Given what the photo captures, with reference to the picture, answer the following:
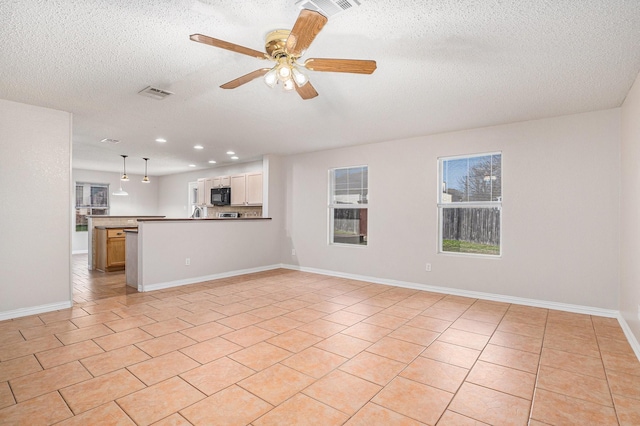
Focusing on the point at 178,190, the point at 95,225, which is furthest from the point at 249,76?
the point at 178,190

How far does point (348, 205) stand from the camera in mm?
5941

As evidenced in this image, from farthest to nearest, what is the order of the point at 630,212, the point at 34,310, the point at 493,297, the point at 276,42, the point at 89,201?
the point at 89,201, the point at 493,297, the point at 34,310, the point at 630,212, the point at 276,42

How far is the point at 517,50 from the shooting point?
94.6 inches

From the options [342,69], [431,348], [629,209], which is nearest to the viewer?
[342,69]

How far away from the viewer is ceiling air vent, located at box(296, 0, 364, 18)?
1788mm

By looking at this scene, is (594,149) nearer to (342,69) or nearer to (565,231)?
(565,231)

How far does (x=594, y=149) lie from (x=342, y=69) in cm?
337

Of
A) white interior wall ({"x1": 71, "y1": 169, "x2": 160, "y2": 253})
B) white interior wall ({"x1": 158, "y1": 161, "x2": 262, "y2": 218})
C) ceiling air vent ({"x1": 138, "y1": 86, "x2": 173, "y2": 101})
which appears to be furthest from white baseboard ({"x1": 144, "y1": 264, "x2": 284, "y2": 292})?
white interior wall ({"x1": 71, "y1": 169, "x2": 160, "y2": 253})

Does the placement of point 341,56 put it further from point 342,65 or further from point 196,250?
point 196,250

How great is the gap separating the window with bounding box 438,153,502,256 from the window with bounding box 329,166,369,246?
1352mm

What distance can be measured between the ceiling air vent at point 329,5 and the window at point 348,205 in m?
3.90

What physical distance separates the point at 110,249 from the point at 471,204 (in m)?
6.51

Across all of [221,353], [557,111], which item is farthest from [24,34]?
[557,111]

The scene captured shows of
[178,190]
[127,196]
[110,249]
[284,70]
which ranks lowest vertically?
[110,249]
